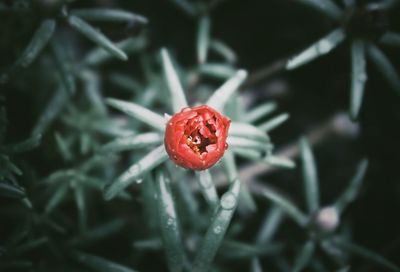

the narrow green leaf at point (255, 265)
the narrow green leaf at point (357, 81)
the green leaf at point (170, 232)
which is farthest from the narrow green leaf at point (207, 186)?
the narrow green leaf at point (357, 81)

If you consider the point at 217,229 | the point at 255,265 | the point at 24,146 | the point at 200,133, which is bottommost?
the point at 217,229

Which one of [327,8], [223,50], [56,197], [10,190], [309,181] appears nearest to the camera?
[10,190]

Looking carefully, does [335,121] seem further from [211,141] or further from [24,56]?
[24,56]

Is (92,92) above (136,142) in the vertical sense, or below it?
above

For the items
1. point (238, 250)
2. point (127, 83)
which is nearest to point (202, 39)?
point (127, 83)

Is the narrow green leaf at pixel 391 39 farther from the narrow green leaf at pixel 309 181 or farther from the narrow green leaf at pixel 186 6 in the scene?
the narrow green leaf at pixel 186 6

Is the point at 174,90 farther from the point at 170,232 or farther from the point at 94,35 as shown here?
the point at 170,232

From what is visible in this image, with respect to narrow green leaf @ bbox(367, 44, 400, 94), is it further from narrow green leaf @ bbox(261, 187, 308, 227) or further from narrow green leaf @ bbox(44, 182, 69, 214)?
narrow green leaf @ bbox(44, 182, 69, 214)

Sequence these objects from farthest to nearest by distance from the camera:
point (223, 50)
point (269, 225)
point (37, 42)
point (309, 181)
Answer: point (223, 50) → point (269, 225) → point (309, 181) → point (37, 42)
